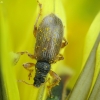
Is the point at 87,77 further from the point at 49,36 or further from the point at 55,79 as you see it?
the point at 49,36

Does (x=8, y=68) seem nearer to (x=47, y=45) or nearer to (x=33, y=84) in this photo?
(x=33, y=84)

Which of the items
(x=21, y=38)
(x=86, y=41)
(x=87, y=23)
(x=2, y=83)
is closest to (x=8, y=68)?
(x=2, y=83)

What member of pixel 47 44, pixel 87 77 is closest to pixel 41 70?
pixel 47 44

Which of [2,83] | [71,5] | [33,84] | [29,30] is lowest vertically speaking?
[33,84]

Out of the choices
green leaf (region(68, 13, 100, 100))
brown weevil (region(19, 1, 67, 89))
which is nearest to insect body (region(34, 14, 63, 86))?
brown weevil (region(19, 1, 67, 89))

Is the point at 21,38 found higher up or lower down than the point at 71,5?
lower down

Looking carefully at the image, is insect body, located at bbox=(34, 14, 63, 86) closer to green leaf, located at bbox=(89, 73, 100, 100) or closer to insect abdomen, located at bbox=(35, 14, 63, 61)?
insect abdomen, located at bbox=(35, 14, 63, 61)

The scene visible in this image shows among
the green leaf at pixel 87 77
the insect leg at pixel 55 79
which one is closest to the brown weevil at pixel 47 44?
the insect leg at pixel 55 79

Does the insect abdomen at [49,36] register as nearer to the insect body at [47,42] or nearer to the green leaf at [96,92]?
the insect body at [47,42]
